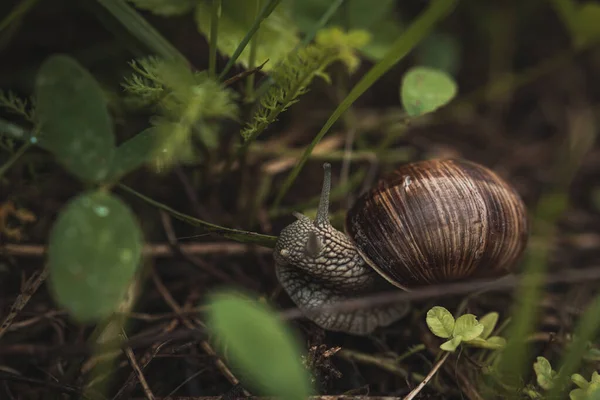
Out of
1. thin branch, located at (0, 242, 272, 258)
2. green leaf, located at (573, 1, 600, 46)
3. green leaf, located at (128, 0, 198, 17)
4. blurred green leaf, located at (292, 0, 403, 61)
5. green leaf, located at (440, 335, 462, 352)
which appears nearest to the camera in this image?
green leaf, located at (440, 335, 462, 352)

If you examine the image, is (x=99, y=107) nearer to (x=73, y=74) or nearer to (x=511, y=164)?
(x=73, y=74)

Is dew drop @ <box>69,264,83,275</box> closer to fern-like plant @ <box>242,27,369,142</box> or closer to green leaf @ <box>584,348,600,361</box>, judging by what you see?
fern-like plant @ <box>242,27,369,142</box>

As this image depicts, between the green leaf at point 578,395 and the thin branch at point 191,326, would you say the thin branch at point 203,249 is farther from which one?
the green leaf at point 578,395

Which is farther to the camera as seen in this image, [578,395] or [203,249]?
[203,249]

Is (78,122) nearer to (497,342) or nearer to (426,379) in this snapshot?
(426,379)

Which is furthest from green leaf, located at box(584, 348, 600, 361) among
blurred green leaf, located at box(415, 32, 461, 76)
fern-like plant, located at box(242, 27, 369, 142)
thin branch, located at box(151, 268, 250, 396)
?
blurred green leaf, located at box(415, 32, 461, 76)

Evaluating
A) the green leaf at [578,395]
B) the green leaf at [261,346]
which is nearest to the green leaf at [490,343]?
the green leaf at [578,395]

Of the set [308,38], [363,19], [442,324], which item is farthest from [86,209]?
[363,19]

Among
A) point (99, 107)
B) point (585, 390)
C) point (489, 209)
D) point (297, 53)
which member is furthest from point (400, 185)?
point (99, 107)
